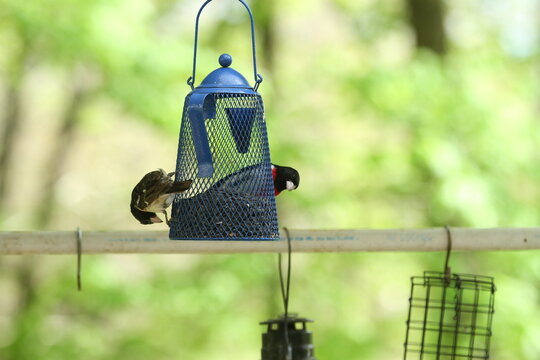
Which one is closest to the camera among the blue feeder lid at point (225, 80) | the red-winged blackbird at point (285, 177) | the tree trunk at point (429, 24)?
the blue feeder lid at point (225, 80)

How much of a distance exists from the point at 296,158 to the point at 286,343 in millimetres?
4847

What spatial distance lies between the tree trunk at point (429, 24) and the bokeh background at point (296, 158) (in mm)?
17

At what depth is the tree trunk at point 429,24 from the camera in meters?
8.22

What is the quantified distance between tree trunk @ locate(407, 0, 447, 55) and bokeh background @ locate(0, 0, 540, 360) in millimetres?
17

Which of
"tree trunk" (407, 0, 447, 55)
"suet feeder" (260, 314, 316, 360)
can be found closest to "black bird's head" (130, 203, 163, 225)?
"suet feeder" (260, 314, 316, 360)

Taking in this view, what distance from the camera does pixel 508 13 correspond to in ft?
36.0

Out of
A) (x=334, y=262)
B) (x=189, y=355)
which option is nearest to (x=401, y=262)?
(x=334, y=262)

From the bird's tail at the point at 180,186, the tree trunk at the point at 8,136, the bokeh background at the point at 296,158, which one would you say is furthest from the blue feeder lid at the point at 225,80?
the tree trunk at the point at 8,136

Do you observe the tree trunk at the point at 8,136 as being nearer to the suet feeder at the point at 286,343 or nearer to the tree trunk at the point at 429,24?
the tree trunk at the point at 429,24

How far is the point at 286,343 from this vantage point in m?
2.96

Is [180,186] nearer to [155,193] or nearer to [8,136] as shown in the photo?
[155,193]

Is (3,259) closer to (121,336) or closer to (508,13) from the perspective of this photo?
(121,336)

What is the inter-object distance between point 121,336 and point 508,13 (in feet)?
21.9

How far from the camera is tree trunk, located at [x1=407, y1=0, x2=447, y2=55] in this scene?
8.22m
